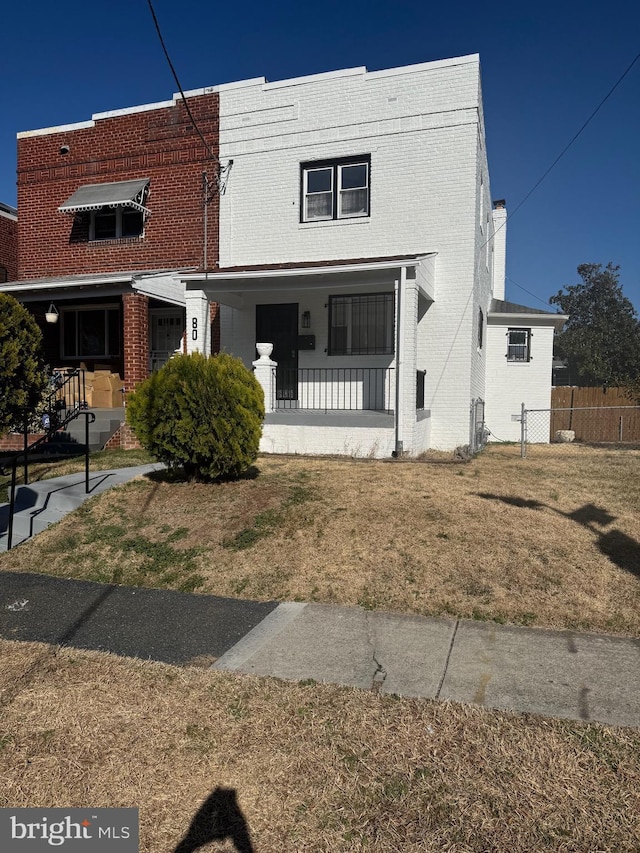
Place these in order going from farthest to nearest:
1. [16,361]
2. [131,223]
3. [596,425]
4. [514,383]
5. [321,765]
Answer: [596,425] < [514,383] < [131,223] < [16,361] < [321,765]

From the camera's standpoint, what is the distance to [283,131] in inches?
541

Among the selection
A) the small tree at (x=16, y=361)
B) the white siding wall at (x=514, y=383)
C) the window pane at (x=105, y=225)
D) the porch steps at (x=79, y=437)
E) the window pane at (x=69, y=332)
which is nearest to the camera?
the small tree at (x=16, y=361)

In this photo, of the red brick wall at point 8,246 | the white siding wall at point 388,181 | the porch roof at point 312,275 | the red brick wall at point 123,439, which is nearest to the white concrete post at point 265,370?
the porch roof at point 312,275

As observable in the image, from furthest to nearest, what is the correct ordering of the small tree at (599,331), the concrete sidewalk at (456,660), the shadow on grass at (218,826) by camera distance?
the small tree at (599,331) < the concrete sidewalk at (456,660) < the shadow on grass at (218,826)

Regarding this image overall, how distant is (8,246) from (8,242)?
113mm

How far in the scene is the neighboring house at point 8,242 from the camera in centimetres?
1741

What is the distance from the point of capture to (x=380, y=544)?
6223mm

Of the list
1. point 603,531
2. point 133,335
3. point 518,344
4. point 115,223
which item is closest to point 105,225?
point 115,223

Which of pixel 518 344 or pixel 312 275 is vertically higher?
pixel 312 275

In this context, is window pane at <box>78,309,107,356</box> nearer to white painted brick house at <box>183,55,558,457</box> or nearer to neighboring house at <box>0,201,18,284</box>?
neighboring house at <box>0,201,18,284</box>

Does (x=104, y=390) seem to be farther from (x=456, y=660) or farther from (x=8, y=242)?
(x=456, y=660)

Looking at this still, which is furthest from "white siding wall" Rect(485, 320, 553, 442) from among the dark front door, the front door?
the front door

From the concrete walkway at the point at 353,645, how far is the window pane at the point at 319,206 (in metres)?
10.4

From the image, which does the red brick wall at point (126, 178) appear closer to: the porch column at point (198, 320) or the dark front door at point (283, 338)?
the porch column at point (198, 320)
